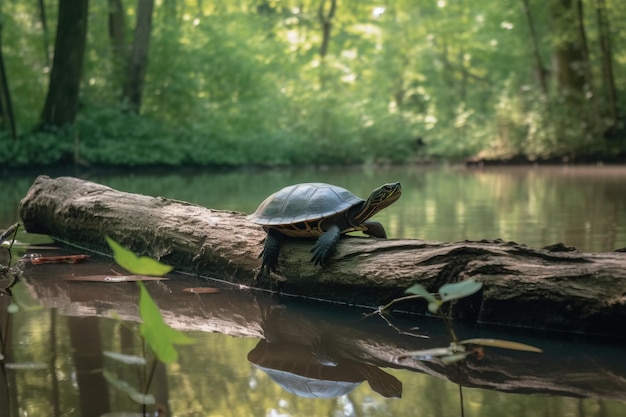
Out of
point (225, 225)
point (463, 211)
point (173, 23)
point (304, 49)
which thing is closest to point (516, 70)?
point (304, 49)

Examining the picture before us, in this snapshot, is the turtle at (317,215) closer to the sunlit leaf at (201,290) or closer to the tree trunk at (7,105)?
the sunlit leaf at (201,290)

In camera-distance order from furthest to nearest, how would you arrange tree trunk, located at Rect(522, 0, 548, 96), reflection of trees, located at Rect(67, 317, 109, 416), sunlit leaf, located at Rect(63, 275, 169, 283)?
tree trunk, located at Rect(522, 0, 548, 96) → sunlit leaf, located at Rect(63, 275, 169, 283) → reflection of trees, located at Rect(67, 317, 109, 416)

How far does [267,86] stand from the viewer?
80.1 feet

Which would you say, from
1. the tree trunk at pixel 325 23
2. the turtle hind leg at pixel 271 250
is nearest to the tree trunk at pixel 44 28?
the tree trunk at pixel 325 23

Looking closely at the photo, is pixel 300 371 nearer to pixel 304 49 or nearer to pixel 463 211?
pixel 463 211

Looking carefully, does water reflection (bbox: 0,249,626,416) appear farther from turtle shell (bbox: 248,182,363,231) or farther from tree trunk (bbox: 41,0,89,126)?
tree trunk (bbox: 41,0,89,126)

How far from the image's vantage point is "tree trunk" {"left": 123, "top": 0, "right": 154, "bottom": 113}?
19.3 metres

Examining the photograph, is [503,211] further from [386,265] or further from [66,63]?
[66,63]

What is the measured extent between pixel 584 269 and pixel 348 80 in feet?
85.0

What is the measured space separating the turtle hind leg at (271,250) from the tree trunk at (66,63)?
13615 millimetres

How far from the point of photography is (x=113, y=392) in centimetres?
210

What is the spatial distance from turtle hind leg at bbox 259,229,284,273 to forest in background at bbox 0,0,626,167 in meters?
13.7

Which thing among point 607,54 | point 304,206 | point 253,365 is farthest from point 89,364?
point 607,54

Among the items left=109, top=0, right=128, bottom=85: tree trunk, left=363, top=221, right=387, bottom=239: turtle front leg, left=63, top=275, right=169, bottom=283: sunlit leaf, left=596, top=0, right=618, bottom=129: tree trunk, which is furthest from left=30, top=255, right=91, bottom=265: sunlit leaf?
left=596, top=0, right=618, bottom=129: tree trunk
